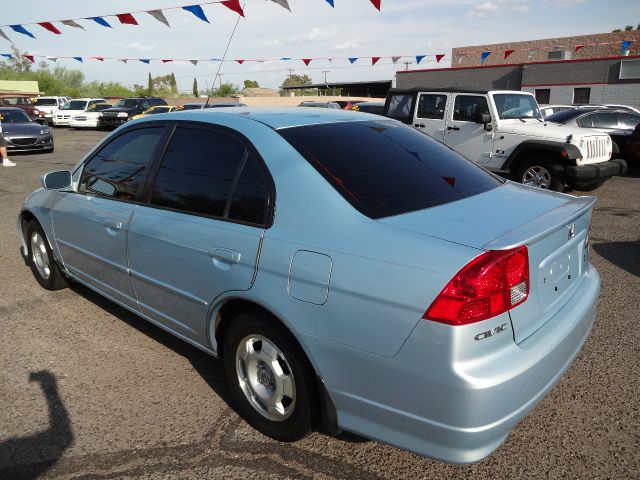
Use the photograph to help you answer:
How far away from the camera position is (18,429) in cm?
278

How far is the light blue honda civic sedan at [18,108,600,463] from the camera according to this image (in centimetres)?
193

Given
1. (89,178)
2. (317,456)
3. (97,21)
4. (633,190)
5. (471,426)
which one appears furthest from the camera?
(97,21)

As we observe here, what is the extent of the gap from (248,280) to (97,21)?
1311 cm

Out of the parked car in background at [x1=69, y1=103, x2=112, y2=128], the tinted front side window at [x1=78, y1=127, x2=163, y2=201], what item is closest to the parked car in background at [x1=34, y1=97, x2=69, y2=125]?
the parked car in background at [x1=69, y1=103, x2=112, y2=128]

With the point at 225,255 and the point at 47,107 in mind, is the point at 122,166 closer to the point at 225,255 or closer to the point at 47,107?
the point at 225,255

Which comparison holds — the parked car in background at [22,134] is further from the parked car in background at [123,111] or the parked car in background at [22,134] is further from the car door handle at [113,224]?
the car door handle at [113,224]

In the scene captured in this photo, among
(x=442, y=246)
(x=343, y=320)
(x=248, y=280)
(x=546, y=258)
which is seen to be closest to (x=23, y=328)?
(x=248, y=280)

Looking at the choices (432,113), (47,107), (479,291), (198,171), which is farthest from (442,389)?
(47,107)

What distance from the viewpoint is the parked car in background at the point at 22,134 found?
14.9 m

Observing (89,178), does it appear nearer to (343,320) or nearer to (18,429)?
(18,429)

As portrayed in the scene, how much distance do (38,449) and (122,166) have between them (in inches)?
71.6

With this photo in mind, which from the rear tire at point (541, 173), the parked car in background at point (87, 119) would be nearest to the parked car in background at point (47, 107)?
the parked car in background at point (87, 119)

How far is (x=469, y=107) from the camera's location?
9.05 metres

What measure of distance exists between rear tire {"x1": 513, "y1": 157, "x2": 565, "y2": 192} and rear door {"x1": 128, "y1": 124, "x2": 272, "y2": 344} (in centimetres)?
642
